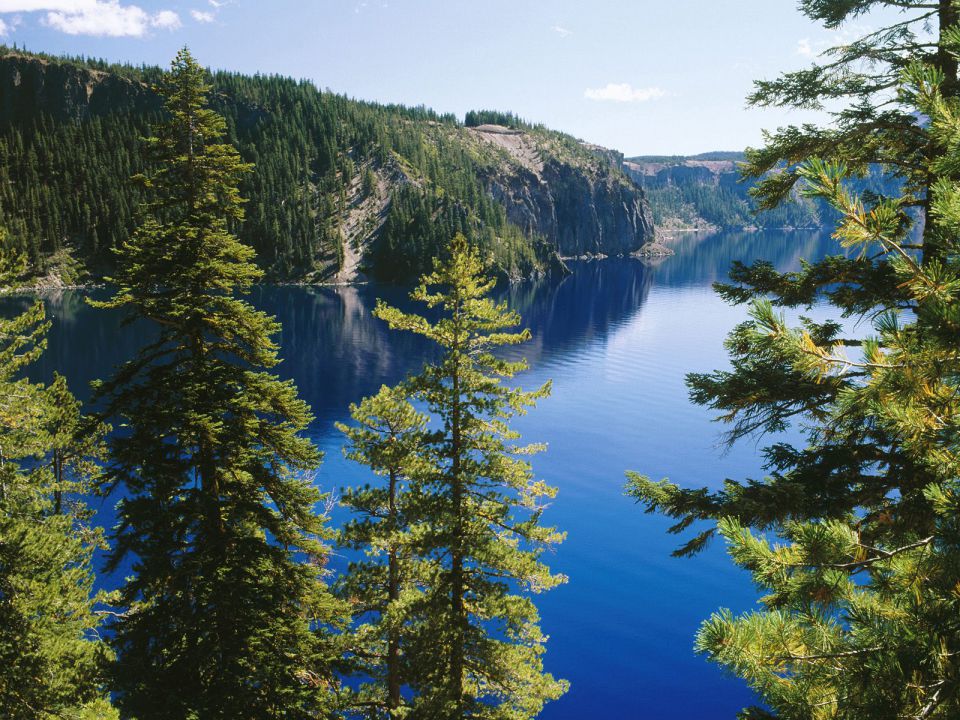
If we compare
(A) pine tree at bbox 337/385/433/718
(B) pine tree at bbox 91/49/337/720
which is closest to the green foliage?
(A) pine tree at bbox 337/385/433/718

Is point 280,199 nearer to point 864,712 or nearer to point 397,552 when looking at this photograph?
point 397,552

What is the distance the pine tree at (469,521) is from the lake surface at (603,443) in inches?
207

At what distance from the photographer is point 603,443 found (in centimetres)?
5441

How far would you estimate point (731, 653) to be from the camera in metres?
5.27

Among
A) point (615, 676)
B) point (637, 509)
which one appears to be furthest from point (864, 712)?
point (637, 509)

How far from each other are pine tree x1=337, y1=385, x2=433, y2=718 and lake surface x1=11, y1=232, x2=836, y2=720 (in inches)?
293

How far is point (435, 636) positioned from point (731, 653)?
37.6ft

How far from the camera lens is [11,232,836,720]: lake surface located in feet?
96.4

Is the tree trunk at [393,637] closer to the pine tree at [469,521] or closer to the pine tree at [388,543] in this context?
the pine tree at [388,543]

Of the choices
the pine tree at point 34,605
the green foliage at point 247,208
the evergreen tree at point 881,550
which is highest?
the green foliage at point 247,208

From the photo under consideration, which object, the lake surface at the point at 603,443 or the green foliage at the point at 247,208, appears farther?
the green foliage at the point at 247,208

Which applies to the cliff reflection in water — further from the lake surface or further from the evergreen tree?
the evergreen tree

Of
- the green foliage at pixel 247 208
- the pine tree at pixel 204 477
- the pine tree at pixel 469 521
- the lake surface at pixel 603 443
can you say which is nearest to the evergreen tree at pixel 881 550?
the lake surface at pixel 603 443

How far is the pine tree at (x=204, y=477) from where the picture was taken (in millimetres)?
11750
